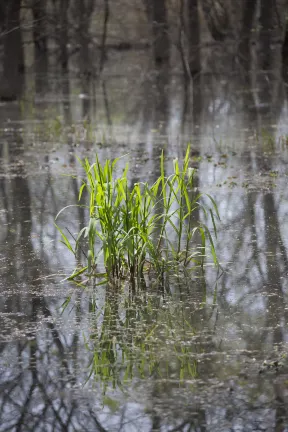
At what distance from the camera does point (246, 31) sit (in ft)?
86.8

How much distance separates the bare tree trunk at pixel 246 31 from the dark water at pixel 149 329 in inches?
670

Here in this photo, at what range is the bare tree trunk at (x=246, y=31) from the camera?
84.9 feet

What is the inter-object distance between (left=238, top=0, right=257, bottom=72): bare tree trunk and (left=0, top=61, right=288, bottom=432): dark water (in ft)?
55.8

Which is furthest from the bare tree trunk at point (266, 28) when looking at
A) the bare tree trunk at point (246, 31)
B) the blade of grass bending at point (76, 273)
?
the blade of grass bending at point (76, 273)

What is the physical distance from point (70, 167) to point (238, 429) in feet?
21.4

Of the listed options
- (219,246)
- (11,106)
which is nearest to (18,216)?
(219,246)

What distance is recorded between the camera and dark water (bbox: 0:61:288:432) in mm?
3434

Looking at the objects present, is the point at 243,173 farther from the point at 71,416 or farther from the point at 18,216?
the point at 71,416

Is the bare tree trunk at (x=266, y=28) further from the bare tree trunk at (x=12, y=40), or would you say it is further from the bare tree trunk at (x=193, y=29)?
the bare tree trunk at (x=12, y=40)

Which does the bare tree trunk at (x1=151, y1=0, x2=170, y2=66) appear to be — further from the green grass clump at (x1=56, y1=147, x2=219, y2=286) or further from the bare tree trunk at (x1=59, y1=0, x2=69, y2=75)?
the green grass clump at (x1=56, y1=147, x2=219, y2=286)

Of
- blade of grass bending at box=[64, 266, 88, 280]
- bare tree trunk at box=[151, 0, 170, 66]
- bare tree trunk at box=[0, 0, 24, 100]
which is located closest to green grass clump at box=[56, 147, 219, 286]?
blade of grass bending at box=[64, 266, 88, 280]

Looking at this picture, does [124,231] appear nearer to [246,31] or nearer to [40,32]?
[40,32]

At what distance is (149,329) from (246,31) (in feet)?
75.8

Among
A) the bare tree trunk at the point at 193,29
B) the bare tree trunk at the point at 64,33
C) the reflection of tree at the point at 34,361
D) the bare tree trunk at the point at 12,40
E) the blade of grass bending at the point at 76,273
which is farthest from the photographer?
the bare tree trunk at the point at 64,33
